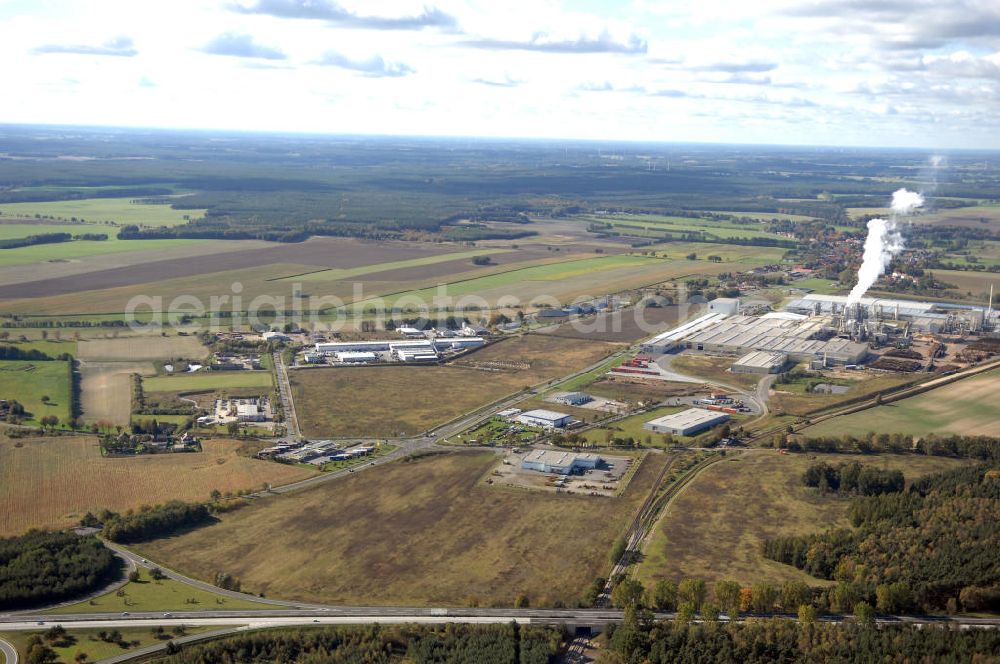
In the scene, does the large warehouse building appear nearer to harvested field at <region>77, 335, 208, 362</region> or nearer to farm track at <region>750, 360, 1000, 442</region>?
farm track at <region>750, 360, 1000, 442</region>

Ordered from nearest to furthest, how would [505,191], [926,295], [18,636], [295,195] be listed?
[18,636] < [926,295] < [295,195] < [505,191]

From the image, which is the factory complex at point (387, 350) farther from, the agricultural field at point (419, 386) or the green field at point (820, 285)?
the green field at point (820, 285)

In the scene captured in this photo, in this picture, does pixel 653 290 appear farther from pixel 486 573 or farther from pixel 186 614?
pixel 186 614

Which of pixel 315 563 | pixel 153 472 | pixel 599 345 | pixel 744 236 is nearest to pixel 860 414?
pixel 599 345

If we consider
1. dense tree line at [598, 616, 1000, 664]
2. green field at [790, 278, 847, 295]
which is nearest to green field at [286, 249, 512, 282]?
green field at [790, 278, 847, 295]

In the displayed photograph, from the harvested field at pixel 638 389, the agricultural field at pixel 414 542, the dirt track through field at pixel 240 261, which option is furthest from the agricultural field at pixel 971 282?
the agricultural field at pixel 414 542
